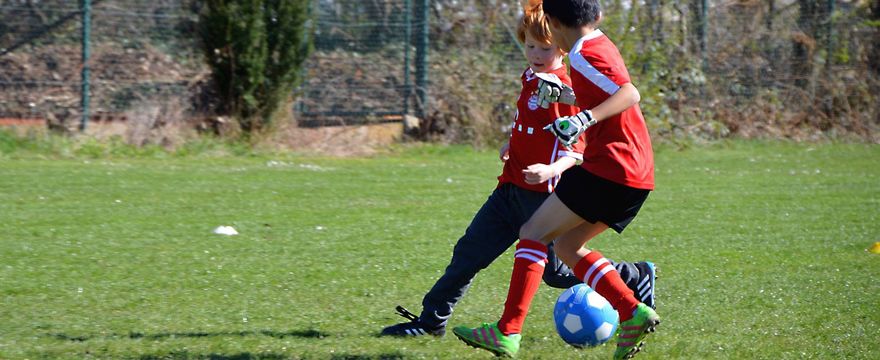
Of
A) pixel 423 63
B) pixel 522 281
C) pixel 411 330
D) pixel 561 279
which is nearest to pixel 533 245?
pixel 522 281

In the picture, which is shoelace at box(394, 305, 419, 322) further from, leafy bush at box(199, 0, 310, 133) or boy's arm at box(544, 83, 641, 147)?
leafy bush at box(199, 0, 310, 133)

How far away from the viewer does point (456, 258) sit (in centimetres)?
465

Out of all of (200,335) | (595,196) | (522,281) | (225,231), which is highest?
(595,196)

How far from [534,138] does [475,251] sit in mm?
593

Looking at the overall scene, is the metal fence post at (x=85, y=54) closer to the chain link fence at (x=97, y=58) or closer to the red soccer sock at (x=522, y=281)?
the chain link fence at (x=97, y=58)

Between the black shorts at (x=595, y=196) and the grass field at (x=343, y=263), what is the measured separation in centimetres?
78

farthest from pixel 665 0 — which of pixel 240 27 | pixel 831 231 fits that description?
pixel 831 231

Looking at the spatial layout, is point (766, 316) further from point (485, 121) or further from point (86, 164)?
point (485, 121)

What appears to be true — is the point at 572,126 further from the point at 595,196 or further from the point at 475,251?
the point at 475,251

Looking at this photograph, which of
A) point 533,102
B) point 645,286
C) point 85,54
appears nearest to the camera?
point 533,102

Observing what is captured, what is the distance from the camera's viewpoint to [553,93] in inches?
168

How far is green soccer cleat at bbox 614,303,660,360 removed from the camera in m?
3.91

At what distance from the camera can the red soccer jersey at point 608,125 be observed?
3.83 m

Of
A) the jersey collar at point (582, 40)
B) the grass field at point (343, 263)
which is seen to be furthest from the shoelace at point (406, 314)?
the jersey collar at point (582, 40)
